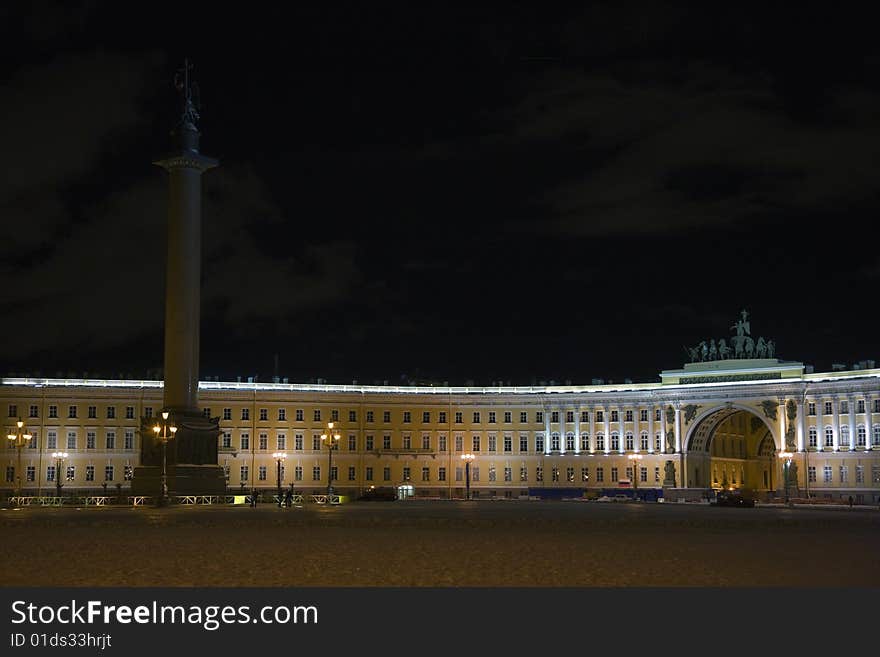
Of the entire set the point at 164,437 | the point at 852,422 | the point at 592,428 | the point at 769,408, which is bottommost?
the point at 164,437

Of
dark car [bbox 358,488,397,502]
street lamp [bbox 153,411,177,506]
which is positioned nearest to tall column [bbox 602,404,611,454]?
dark car [bbox 358,488,397,502]

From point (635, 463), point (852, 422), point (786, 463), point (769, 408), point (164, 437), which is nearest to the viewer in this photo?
point (164, 437)

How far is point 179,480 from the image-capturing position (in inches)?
2618

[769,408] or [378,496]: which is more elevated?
[769,408]

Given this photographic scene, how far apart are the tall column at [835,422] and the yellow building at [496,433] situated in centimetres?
13

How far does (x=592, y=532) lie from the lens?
39.2 m

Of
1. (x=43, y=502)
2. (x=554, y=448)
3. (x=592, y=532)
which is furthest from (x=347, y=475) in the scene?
(x=592, y=532)

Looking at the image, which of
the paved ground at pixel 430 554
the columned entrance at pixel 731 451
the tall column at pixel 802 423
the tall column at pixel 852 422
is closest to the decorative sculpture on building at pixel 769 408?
the columned entrance at pixel 731 451

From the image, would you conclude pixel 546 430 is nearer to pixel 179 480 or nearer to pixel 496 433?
pixel 496 433

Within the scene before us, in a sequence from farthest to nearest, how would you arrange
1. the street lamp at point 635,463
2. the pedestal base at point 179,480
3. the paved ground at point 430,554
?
the street lamp at point 635,463 → the pedestal base at point 179,480 → the paved ground at point 430,554

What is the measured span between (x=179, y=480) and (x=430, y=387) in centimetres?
5871

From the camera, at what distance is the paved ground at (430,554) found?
72.0 feet

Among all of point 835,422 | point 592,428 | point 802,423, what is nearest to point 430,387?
point 592,428

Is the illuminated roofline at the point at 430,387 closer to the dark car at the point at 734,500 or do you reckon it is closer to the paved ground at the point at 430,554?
the dark car at the point at 734,500
